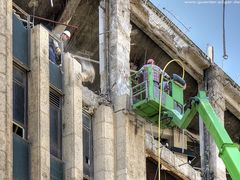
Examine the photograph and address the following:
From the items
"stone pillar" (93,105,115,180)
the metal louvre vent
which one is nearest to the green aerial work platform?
"stone pillar" (93,105,115,180)

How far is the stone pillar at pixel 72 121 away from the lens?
146 feet

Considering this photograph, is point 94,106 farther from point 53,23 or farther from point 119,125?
point 53,23

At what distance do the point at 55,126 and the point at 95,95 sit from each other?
4087mm

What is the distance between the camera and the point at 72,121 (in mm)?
45219

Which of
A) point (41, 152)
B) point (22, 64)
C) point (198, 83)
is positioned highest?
point (198, 83)

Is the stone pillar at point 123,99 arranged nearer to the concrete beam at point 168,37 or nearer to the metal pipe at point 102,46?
the metal pipe at point 102,46

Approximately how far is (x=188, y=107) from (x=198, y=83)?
11578 mm

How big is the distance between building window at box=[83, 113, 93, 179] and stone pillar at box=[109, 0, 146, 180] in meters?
1.04

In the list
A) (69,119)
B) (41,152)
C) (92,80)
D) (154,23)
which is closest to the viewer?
(41,152)

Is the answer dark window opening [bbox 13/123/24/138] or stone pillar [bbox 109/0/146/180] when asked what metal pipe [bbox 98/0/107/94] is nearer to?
stone pillar [bbox 109/0/146/180]

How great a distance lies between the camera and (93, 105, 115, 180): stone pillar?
153ft

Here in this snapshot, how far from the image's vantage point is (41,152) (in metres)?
42.5

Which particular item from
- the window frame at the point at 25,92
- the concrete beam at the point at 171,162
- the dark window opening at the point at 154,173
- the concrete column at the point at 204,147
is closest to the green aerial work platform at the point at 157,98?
the concrete beam at the point at 171,162

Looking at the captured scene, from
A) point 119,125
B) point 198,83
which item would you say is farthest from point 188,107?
point 198,83
